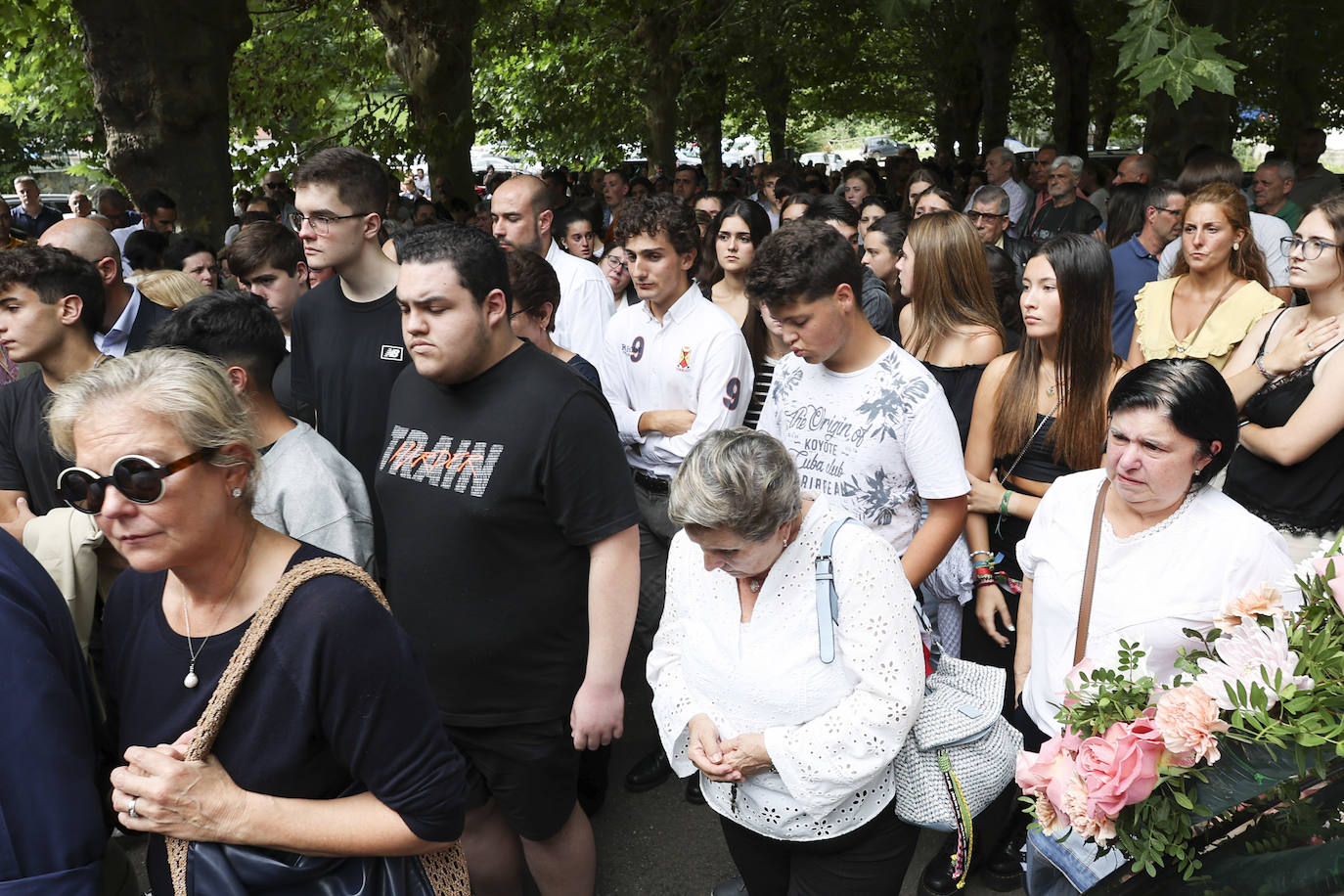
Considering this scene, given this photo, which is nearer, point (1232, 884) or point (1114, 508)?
point (1232, 884)

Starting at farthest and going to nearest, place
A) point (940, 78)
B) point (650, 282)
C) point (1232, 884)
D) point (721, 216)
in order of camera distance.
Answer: point (940, 78)
point (721, 216)
point (650, 282)
point (1232, 884)

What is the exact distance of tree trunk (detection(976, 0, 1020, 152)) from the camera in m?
19.0

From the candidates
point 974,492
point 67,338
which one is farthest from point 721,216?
point 67,338

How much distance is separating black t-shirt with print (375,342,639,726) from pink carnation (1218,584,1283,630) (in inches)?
57.2

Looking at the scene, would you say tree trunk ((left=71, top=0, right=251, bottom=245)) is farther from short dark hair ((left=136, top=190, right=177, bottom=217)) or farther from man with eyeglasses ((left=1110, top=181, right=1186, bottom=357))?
man with eyeglasses ((left=1110, top=181, right=1186, bottom=357))

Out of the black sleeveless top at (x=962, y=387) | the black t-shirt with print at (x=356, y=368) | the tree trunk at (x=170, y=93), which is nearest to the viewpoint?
the black t-shirt with print at (x=356, y=368)

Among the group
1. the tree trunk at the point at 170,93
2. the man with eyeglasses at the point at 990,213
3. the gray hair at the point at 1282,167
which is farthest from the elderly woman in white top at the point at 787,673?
the tree trunk at the point at 170,93

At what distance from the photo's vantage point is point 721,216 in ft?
17.9

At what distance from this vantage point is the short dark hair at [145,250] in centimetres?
708

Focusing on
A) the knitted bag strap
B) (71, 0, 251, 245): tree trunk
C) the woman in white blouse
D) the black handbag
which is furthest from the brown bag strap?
(71, 0, 251, 245): tree trunk

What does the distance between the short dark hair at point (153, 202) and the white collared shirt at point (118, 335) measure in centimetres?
469

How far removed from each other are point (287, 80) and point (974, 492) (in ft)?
45.1

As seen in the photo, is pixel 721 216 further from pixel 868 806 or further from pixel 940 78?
pixel 940 78

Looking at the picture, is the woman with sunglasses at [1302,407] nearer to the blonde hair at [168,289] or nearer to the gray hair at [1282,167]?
the blonde hair at [168,289]
